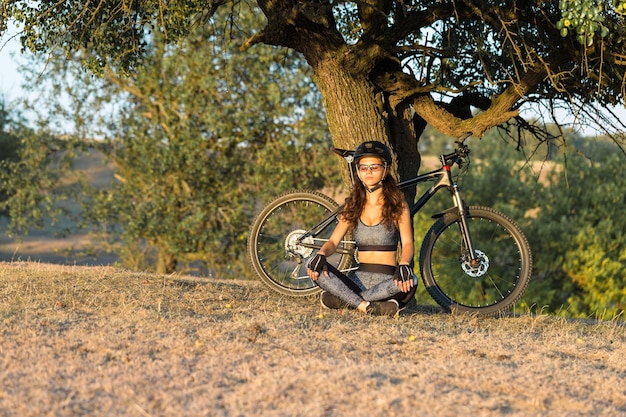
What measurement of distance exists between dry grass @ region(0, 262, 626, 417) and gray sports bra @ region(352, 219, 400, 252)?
0.59 m

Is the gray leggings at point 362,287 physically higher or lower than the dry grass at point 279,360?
higher

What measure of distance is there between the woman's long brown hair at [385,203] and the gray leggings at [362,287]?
43cm

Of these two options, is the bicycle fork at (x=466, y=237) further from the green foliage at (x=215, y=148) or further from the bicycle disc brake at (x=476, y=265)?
the green foliage at (x=215, y=148)

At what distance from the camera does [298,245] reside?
6.86 meters

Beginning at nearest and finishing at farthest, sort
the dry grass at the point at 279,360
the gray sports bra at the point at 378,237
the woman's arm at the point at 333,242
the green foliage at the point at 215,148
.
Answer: the dry grass at the point at 279,360 → the woman's arm at the point at 333,242 → the gray sports bra at the point at 378,237 → the green foliage at the point at 215,148

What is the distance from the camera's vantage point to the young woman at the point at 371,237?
6.12m

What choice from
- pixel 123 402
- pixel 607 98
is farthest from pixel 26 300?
pixel 607 98

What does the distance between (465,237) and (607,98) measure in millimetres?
2500

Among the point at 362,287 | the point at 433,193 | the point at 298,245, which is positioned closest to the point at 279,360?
the point at 362,287

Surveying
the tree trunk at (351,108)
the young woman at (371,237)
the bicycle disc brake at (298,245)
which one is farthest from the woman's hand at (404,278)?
the tree trunk at (351,108)

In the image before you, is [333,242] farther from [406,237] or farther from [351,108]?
[351,108]

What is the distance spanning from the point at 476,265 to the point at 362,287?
1027 millimetres

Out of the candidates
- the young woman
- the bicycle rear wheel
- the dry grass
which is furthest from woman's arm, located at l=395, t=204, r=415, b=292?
the bicycle rear wheel

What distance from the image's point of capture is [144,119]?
1579 centimetres
